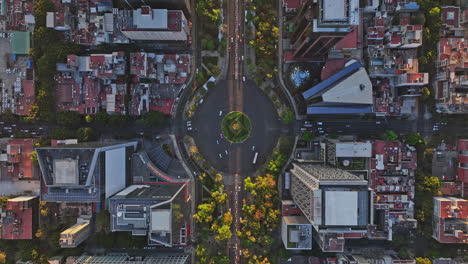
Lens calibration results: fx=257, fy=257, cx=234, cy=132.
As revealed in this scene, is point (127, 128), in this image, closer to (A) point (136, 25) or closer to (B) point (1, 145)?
(A) point (136, 25)

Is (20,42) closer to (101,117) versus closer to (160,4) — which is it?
(101,117)

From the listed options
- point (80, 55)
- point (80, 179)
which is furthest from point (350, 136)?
point (80, 55)

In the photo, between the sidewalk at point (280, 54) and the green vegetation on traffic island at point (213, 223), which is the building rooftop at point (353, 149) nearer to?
the sidewalk at point (280, 54)

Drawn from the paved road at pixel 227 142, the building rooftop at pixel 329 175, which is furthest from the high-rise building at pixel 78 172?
the building rooftop at pixel 329 175

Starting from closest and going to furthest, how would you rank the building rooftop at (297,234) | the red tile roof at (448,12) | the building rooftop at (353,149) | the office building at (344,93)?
the building rooftop at (353,149), the office building at (344,93), the building rooftop at (297,234), the red tile roof at (448,12)

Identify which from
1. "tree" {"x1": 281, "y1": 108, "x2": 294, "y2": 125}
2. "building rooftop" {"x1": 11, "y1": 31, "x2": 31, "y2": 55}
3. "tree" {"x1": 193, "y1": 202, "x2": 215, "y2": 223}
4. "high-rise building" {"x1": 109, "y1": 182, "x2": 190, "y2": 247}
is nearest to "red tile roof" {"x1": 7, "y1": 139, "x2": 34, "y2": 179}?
"building rooftop" {"x1": 11, "y1": 31, "x2": 31, "y2": 55}

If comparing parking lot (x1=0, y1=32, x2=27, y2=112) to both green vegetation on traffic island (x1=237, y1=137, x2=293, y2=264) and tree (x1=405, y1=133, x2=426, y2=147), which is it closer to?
green vegetation on traffic island (x1=237, y1=137, x2=293, y2=264)
